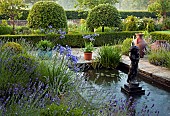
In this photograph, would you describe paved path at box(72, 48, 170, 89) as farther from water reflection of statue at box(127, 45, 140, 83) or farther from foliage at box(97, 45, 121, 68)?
water reflection of statue at box(127, 45, 140, 83)

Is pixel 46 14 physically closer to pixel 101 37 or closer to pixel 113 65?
pixel 101 37

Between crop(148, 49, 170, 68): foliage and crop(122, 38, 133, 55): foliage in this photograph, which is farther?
crop(122, 38, 133, 55): foliage

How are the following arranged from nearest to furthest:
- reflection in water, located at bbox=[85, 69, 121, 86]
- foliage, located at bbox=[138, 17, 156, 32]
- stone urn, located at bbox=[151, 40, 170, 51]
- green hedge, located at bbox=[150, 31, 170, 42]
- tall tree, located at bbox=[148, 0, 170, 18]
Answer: reflection in water, located at bbox=[85, 69, 121, 86], stone urn, located at bbox=[151, 40, 170, 51], green hedge, located at bbox=[150, 31, 170, 42], foliage, located at bbox=[138, 17, 156, 32], tall tree, located at bbox=[148, 0, 170, 18]

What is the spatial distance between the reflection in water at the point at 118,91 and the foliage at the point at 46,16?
4479 mm

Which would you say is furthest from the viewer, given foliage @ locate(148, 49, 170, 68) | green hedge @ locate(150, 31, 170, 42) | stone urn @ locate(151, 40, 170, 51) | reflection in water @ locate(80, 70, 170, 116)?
green hedge @ locate(150, 31, 170, 42)

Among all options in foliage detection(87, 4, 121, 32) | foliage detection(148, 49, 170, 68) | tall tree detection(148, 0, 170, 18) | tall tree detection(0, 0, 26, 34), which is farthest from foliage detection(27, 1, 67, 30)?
tall tree detection(148, 0, 170, 18)

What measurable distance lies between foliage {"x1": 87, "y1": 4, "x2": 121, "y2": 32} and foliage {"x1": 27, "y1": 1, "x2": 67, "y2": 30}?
133 centimetres

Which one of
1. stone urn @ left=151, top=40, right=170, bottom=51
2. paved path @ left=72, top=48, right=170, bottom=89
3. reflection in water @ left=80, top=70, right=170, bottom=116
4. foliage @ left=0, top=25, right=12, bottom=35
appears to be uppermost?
foliage @ left=0, top=25, right=12, bottom=35

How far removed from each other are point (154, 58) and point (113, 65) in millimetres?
997

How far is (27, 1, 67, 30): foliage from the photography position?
10297mm

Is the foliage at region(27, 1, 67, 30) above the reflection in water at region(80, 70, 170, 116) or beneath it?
above

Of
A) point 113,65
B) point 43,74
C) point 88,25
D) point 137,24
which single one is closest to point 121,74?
point 113,65

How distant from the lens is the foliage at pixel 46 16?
1030 cm

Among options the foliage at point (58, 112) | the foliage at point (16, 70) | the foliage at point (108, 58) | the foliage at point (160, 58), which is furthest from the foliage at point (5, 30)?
the foliage at point (58, 112)
